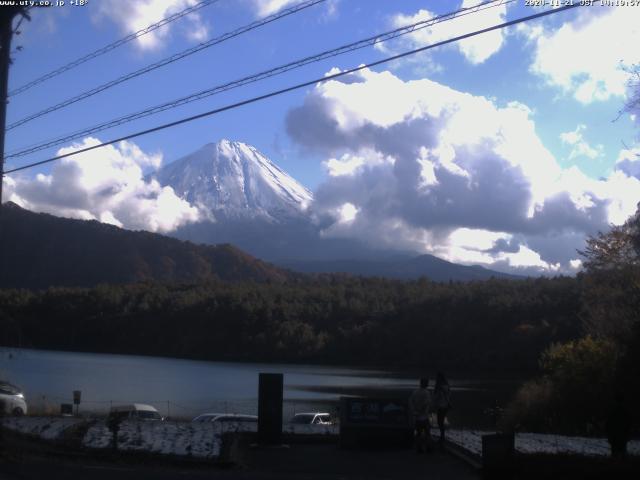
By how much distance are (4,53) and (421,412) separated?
12239 mm

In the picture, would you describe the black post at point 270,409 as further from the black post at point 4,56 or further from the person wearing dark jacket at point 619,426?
the black post at point 4,56

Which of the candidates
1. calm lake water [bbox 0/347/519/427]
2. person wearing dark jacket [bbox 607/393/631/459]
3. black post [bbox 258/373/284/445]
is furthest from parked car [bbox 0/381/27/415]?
person wearing dark jacket [bbox 607/393/631/459]

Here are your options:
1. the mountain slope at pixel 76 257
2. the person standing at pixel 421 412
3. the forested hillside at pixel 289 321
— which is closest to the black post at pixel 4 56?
the person standing at pixel 421 412

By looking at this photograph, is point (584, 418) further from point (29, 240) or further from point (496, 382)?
point (29, 240)

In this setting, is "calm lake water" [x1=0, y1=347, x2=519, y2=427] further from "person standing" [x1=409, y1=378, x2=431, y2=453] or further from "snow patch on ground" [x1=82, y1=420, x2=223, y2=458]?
"person standing" [x1=409, y1=378, x2=431, y2=453]

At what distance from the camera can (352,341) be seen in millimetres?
121938

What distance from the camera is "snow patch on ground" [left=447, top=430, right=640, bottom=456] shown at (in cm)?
1706

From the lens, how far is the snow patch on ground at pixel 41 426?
18.4m

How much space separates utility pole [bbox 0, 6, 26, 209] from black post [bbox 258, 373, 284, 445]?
7.37 meters

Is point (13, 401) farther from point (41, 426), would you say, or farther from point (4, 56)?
point (4, 56)

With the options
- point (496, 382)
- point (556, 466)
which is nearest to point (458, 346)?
point (496, 382)

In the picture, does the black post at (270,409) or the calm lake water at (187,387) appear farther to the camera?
the calm lake water at (187,387)

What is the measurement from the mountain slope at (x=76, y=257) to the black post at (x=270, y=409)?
156 metres

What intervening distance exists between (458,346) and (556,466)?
98.4m
